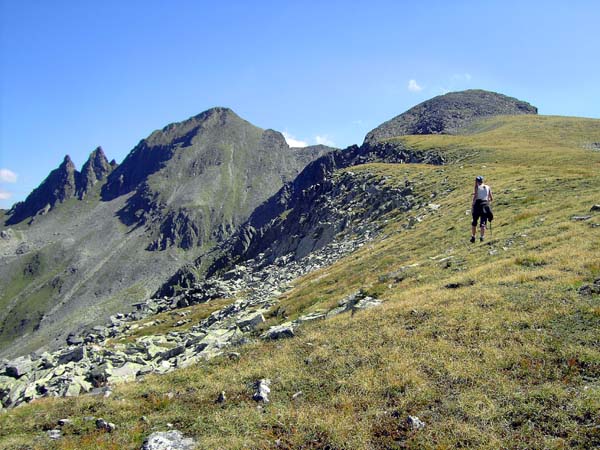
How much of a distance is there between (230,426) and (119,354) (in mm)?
22103

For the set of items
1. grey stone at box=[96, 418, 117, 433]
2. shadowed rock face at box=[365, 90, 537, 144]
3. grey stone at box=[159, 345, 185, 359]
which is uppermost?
shadowed rock face at box=[365, 90, 537, 144]

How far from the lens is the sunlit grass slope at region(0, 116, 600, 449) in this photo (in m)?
8.78

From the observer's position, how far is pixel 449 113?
17350 centimetres

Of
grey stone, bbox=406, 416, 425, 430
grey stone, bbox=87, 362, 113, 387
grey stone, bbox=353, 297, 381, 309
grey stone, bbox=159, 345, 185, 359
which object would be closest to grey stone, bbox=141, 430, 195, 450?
grey stone, bbox=406, 416, 425, 430

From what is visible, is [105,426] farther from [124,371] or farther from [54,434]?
[124,371]

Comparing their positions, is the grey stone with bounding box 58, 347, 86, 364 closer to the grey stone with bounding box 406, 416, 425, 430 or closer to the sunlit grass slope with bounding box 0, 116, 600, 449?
the sunlit grass slope with bounding box 0, 116, 600, 449

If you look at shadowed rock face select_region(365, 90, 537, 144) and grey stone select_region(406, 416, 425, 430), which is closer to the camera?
grey stone select_region(406, 416, 425, 430)

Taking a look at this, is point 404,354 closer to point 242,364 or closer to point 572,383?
point 572,383

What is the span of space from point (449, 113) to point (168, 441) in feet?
608

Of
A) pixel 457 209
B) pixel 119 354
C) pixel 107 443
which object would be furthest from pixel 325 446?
pixel 457 209

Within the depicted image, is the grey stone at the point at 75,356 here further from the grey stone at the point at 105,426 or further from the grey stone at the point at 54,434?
the grey stone at the point at 105,426

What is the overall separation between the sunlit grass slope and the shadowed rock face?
147 metres

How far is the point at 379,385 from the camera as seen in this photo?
35.8ft

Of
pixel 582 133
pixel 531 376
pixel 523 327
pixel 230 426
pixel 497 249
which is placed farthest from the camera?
pixel 582 133
